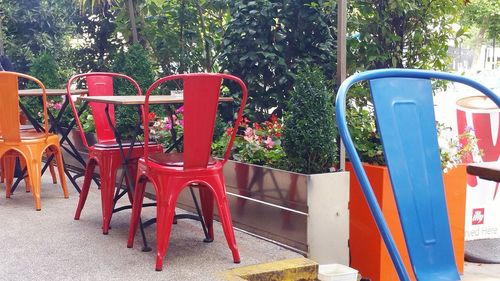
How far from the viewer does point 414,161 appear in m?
1.69

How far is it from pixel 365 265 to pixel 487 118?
184 cm

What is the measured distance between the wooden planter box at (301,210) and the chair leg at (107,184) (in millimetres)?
750

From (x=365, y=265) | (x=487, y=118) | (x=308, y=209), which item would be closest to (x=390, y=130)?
(x=308, y=209)

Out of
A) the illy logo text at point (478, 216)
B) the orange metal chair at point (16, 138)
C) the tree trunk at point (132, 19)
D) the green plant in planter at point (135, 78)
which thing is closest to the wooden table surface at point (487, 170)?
the orange metal chair at point (16, 138)

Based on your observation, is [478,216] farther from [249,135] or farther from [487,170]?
[487,170]

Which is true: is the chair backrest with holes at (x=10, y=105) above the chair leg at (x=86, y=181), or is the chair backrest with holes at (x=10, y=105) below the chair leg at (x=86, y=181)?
above

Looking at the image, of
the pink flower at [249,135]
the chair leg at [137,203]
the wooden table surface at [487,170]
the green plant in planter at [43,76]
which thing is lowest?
the chair leg at [137,203]

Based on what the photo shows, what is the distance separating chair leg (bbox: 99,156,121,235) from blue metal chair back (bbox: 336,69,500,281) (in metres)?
2.06

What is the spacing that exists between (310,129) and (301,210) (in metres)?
0.44

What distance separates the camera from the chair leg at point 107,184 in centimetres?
340

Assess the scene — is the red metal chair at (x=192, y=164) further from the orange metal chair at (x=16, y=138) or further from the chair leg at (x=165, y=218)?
the orange metal chair at (x=16, y=138)

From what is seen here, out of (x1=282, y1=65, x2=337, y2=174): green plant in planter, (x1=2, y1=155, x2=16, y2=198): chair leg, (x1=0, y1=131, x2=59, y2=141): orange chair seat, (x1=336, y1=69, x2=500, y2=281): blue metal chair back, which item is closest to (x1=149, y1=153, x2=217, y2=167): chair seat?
(x1=282, y1=65, x2=337, y2=174): green plant in planter

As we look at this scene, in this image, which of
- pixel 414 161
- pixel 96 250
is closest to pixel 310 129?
pixel 96 250

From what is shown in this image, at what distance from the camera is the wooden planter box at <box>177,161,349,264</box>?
10.5 feet
